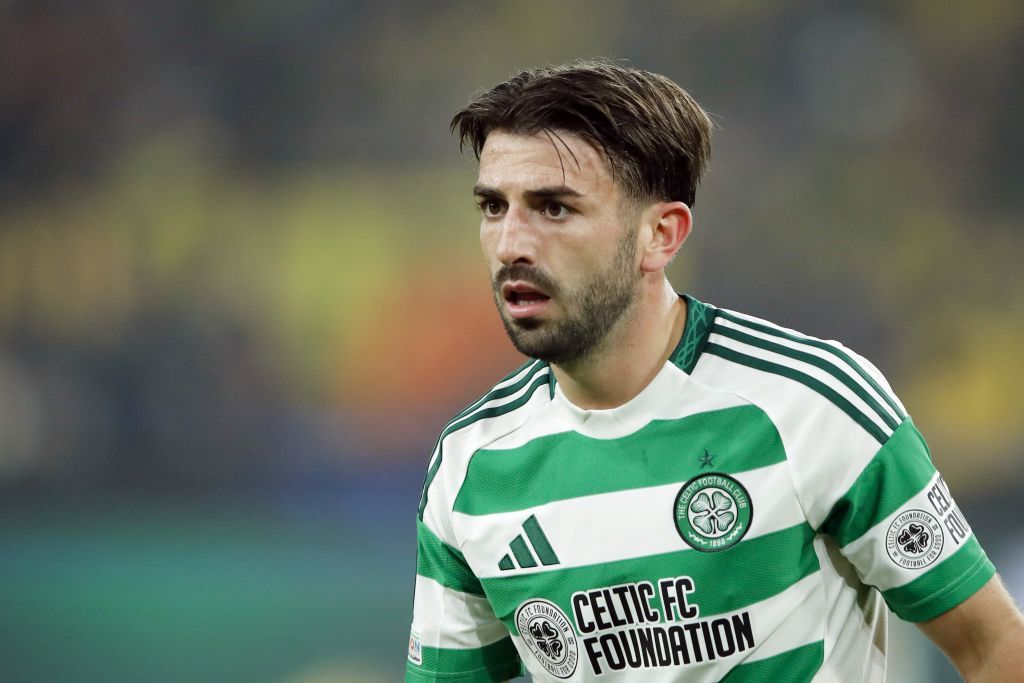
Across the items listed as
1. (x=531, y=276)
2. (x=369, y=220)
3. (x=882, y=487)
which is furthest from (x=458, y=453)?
(x=369, y=220)

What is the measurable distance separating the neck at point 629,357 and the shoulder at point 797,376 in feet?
0.23

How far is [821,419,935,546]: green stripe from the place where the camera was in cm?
168

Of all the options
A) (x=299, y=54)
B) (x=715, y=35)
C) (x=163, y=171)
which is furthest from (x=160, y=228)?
(x=715, y=35)

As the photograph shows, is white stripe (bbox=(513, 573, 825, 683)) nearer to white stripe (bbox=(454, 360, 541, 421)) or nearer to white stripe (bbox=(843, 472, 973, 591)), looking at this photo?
white stripe (bbox=(843, 472, 973, 591))

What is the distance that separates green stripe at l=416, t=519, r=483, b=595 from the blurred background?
4.68 m

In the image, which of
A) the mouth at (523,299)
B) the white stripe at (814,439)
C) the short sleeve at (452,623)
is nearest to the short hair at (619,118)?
the mouth at (523,299)

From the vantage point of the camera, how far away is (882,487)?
1.69m

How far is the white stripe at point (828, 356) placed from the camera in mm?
1736

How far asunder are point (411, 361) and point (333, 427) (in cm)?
64

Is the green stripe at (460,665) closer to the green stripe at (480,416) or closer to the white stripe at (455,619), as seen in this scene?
the white stripe at (455,619)

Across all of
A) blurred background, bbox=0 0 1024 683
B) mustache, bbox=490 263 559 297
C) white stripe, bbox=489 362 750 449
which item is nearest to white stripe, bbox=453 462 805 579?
white stripe, bbox=489 362 750 449

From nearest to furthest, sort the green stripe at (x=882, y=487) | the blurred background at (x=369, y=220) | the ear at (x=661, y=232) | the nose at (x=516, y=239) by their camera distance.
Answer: the green stripe at (x=882, y=487)
the nose at (x=516, y=239)
the ear at (x=661, y=232)
the blurred background at (x=369, y=220)

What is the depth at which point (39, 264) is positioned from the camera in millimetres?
7539

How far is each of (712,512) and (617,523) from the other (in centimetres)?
16
